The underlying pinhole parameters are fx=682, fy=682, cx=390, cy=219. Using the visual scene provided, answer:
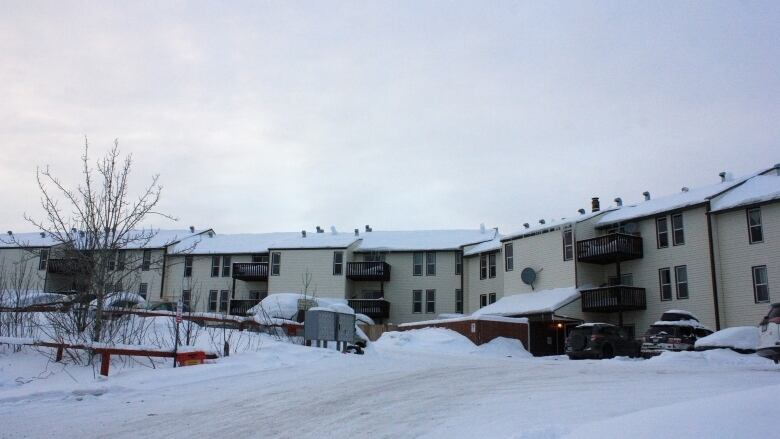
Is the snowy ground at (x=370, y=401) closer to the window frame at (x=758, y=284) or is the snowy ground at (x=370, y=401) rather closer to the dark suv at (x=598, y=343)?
the dark suv at (x=598, y=343)

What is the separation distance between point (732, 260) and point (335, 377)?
79.8 ft

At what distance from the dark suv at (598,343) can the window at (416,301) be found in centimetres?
2352

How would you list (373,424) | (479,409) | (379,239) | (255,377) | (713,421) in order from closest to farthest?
(713,421), (373,424), (479,409), (255,377), (379,239)

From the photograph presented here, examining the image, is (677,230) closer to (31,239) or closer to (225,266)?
(225,266)

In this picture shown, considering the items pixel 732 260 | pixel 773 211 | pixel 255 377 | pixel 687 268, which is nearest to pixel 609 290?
pixel 687 268

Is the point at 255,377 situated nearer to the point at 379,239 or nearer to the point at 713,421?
the point at 713,421

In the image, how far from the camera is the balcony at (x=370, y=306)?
49594 mm

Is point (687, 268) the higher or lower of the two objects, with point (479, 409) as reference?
higher

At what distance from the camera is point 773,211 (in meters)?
30.1

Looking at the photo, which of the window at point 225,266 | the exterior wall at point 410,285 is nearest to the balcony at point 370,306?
the exterior wall at point 410,285

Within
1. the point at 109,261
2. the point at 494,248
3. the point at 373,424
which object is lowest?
the point at 373,424

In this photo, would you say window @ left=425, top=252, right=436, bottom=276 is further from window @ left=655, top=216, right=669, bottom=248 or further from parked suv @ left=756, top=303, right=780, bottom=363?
parked suv @ left=756, top=303, right=780, bottom=363

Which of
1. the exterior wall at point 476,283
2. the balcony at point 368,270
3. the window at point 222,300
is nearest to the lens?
the exterior wall at point 476,283

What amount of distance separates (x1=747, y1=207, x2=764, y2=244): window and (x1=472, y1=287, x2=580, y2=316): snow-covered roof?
30.2 ft
